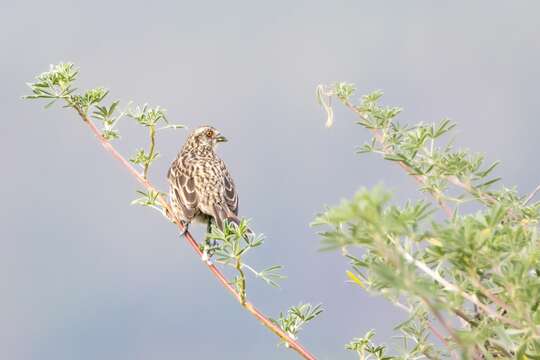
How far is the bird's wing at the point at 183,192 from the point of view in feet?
22.2

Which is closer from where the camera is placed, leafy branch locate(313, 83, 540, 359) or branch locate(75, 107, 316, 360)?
leafy branch locate(313, 83, 540, 359)

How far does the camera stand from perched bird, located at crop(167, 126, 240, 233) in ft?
22.4

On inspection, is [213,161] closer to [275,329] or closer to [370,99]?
[370,99]

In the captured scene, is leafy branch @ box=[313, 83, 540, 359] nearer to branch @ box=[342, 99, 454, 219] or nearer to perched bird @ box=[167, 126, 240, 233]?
branch @ box=[342, 99, 454, 219]

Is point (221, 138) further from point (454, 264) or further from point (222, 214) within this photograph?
point (454, 264)

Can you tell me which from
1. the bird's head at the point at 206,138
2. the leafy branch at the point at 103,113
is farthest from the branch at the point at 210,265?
the bird's head at the point at 206,138

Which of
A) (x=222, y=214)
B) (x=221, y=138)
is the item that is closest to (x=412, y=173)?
(x=222, y=214)

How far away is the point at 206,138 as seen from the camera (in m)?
8.62

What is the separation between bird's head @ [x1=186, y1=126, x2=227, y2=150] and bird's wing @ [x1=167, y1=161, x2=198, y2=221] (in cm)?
101

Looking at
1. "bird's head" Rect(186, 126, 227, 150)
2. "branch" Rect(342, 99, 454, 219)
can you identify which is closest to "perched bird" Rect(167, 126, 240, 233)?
"bird's head" Rect(186, 126, 227, 150)

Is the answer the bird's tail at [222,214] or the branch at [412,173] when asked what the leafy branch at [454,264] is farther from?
the bird's tail at [222,214]

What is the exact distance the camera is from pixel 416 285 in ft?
6.39

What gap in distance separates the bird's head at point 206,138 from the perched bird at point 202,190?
51 centimetres

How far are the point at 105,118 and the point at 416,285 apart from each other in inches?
120
